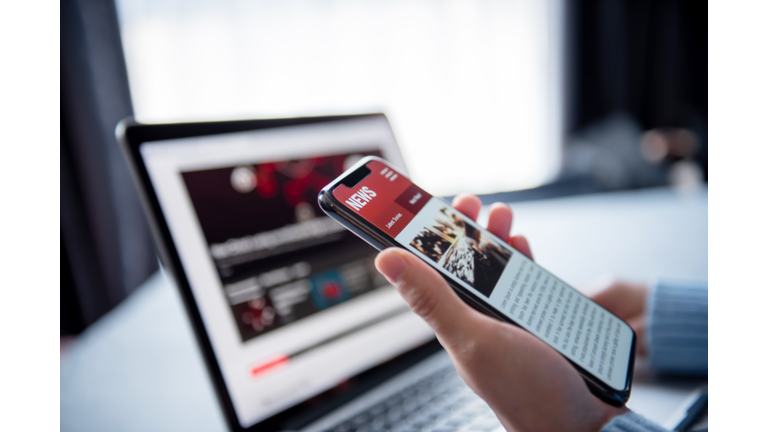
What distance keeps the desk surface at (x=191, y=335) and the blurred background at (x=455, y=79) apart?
27 centimetres

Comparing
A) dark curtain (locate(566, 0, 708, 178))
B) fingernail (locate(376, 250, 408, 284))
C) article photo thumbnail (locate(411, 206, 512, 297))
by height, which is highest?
fingernail (locate(376, 250, 408, 284))

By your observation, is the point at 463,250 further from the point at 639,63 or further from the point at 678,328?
the point at 639,63

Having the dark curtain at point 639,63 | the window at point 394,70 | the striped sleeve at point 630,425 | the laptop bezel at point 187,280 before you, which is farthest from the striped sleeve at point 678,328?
the dark curtain at point 639,63

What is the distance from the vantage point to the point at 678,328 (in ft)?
1.50

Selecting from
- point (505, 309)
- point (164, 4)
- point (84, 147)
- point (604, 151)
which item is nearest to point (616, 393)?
point (505, 309)

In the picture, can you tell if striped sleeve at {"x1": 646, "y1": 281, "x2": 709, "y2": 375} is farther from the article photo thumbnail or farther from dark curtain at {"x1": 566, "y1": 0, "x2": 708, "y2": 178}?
dark curtain at {"x1": 566, "y1": 0, "x2": 708, "y2": 178}

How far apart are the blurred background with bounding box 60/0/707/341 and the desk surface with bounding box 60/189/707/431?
27 cm

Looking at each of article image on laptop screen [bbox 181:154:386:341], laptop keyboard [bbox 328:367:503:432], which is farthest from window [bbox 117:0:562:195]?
laptop keyboard [bbox 328:367:503:432]

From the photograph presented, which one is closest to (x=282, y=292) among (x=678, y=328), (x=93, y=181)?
(x=678, y=328)

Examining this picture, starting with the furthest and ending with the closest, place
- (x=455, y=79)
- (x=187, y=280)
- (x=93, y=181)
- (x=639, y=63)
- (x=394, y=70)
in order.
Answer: (x=639, y=63)
(x=455, y=79)
(x=394, y=70)
(x=93, y=181)
(x=187, y=280)

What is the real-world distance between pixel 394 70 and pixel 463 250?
1.87 meters

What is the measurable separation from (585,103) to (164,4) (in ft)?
7.49

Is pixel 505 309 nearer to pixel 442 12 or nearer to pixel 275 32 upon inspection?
pixel 275 32

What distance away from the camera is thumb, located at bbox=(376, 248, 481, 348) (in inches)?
10.4
